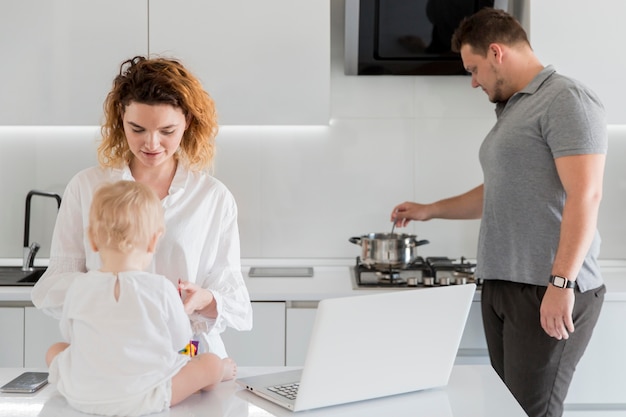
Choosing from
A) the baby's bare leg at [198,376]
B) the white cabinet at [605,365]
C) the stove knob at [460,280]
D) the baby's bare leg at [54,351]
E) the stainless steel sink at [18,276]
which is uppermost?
the baby's bare leg at [54,351]

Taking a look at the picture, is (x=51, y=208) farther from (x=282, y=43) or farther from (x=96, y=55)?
(x=282, y=43)

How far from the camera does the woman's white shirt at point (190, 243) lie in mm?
1806

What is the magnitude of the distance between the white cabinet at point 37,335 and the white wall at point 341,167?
62cm

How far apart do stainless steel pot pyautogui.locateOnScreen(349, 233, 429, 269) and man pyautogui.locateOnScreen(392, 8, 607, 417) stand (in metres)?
0.40

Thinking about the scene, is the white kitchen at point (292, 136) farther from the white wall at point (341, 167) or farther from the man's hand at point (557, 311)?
the man's hand at point (557, 311)

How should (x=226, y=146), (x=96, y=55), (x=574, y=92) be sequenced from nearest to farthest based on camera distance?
(x=574, y=92), (x=96, y=55), (x=226, y=146)

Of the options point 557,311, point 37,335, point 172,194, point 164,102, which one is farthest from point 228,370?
point 37,335

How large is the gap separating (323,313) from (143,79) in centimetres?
77

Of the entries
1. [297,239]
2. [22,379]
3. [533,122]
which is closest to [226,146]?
[297,239]

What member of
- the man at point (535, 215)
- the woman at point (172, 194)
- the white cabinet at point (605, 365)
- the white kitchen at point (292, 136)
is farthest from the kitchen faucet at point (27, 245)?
the white cabinet at point (605, 365)

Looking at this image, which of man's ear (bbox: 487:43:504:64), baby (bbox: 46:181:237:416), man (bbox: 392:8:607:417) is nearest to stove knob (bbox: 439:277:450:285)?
man (bbox: 392:8:607:417)

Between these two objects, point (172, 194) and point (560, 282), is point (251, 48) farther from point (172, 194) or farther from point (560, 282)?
point (560, 282)

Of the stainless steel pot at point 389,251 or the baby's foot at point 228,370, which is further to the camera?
the stainless steel pot at point 389,251

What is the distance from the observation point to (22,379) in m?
1.59
